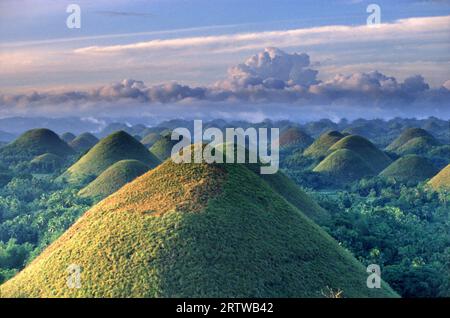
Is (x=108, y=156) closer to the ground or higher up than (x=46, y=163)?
higher up

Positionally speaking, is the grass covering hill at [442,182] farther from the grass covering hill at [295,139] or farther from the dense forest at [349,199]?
the grass covering hill at [295,139]

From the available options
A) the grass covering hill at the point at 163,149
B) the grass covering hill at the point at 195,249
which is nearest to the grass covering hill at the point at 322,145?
the grass covering hill at the point at 163,149

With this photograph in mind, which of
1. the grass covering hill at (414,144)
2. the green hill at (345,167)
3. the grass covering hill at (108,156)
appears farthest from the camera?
the grass covering hill at (414,144)

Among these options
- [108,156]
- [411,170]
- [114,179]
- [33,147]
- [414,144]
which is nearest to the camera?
[114,179]

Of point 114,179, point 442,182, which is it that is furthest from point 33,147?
point 442,182

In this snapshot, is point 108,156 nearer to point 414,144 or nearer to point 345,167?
point 345,167

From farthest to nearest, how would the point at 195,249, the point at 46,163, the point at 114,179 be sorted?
the point at 46,163 < the point at 114,179 < the point at 195,249

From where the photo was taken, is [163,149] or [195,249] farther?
[163,149]
